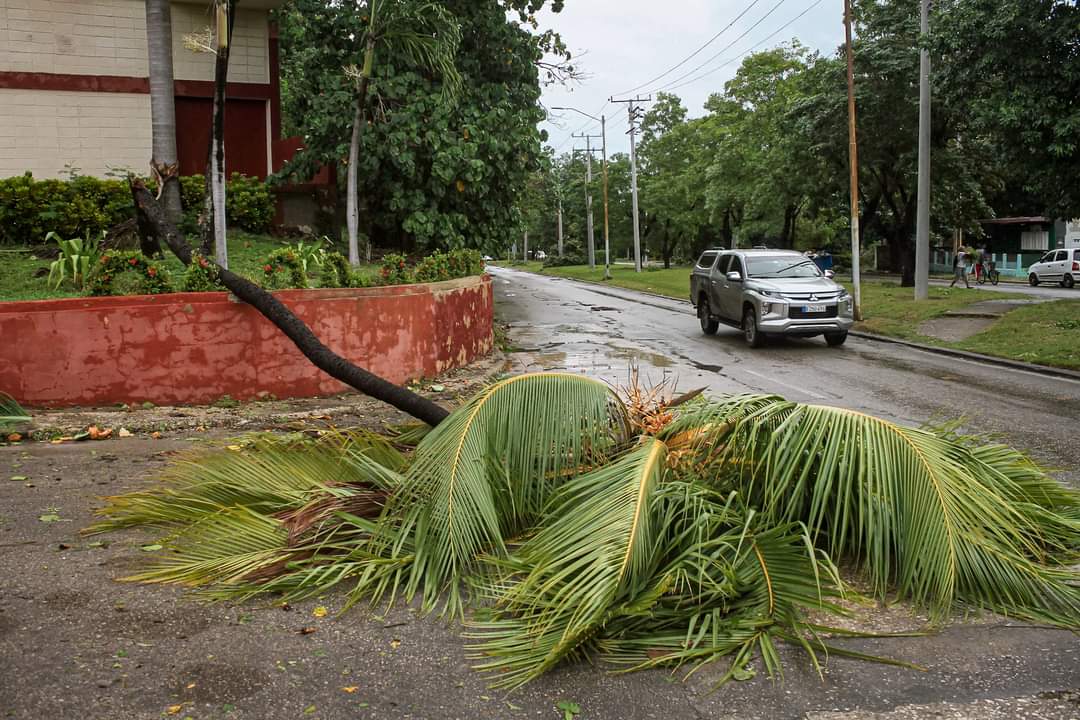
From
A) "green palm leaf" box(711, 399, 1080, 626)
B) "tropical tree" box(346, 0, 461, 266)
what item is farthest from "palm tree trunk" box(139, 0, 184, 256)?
"green palm leaf" box(711, 399, 1080, 626)

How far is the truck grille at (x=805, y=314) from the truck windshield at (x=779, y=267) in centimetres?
120

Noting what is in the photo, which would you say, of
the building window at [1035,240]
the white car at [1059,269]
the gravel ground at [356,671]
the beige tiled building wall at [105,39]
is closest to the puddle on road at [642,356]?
the beige tiled building wall at [105,39]

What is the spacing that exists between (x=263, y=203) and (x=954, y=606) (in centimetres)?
1576

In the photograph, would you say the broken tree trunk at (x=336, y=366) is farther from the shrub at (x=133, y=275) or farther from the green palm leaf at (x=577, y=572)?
the shrub at (x=133, y=275)

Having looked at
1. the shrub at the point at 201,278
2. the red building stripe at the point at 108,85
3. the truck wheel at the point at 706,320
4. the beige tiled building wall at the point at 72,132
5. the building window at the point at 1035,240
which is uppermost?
the red building stripe at the point at 108,85

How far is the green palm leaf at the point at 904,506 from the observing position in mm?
4031

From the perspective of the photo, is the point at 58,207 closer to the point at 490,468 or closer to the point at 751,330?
the point at 751,330

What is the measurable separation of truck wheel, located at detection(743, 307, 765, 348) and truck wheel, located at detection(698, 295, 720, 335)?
180 cm

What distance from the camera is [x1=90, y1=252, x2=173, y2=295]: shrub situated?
961cm

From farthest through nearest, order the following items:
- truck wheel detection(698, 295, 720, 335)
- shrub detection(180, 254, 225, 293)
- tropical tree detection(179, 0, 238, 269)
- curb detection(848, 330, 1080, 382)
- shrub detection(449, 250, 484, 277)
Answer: truck wheel detection(698, 295, 720, 335) → shrub detection(449, 250, 484, 277) → curb detection(848, 330, 1080, 382) → tropical tree detection(179, 0, 238, 269) → shrub detection(180, 254, 225, 293)

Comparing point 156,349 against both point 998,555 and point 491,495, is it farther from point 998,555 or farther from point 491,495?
point 998,555

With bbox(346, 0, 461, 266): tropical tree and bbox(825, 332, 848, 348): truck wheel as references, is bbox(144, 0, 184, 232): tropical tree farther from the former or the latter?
bbox(825, 332, 848, 348): truck wheel

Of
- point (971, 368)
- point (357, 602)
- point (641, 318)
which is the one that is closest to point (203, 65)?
→ point (641, 318)

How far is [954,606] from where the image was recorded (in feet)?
13.6
